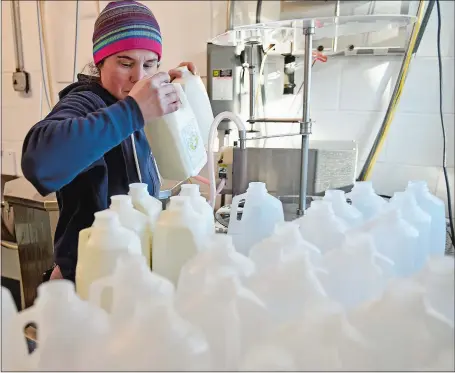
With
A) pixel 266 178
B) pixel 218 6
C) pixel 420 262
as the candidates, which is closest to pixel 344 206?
pixel 420 262

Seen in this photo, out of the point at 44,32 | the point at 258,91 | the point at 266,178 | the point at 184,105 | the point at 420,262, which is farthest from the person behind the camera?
the point at 44,32

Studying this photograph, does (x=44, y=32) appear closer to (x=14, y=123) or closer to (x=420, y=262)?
(x=14, y=123)

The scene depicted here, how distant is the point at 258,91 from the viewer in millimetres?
1760

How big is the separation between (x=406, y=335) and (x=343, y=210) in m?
0.31

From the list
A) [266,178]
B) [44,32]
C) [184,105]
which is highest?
[44,32]

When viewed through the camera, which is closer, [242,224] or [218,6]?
[242,224]

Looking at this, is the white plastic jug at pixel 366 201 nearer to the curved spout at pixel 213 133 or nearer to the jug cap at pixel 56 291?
the curved spout at pixel 213 133

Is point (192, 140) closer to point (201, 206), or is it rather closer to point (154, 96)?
point (154, 96)

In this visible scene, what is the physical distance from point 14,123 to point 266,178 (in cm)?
154

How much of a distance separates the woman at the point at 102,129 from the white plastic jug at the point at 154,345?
1.52 feet

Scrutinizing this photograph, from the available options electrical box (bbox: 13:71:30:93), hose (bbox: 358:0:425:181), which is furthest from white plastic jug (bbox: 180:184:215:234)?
electrical box (bbox: 13:71:30:93)

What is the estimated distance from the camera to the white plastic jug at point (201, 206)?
2.11 feet

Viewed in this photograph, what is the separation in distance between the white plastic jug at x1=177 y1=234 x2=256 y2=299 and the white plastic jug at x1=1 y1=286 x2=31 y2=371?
Answer: 0.18 m

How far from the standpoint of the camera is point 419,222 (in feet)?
2.06
